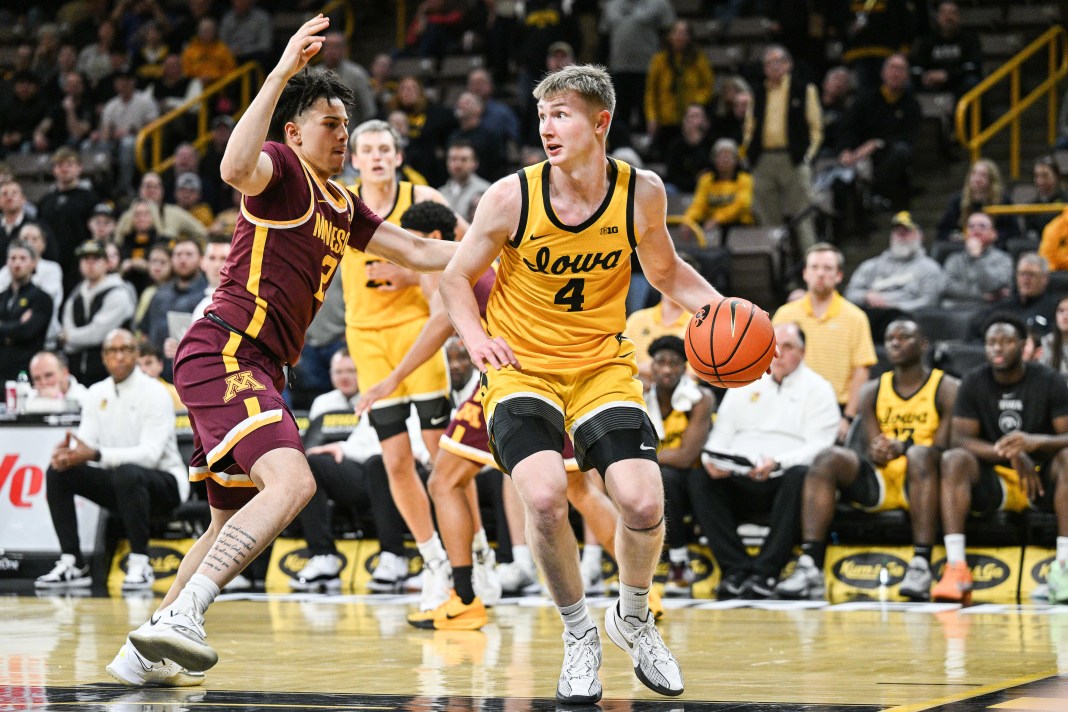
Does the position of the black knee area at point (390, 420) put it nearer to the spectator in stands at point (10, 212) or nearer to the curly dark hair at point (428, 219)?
the curly dark hair at point (428, 219)

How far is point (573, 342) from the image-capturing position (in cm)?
549

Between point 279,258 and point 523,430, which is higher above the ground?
point 279,258

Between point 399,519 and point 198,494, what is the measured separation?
6.48ft

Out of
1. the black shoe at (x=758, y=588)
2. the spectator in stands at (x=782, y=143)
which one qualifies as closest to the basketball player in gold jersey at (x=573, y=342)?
the black shoe at (x=758, y=588)

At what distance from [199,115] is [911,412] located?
37.0 ft

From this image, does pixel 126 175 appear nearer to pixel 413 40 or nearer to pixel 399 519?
pixel 413 40

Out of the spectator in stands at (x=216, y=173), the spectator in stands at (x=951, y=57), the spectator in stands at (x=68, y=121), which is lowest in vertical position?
the spectator in stands at (x=216, y=173)

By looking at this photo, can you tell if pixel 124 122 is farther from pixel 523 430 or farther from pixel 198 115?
pixel 523 430

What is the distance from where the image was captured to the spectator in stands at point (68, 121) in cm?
1897

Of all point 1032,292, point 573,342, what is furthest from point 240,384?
point 1032,292

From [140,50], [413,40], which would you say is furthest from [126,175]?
[413,40]

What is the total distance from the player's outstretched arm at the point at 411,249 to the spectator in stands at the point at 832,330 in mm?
5184

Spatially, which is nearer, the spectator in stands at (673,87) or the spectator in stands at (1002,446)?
the spectator in stands at (1002,446)

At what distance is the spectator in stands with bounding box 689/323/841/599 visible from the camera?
9359 mm
